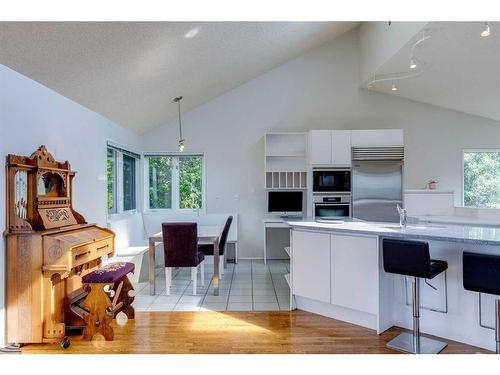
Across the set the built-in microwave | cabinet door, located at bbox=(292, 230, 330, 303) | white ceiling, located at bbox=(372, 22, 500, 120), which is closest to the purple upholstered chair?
cabinet door, located at bbox=(292, 230, 330, 303)

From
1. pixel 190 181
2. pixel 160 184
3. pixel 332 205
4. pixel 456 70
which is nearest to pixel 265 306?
pixel 332 205

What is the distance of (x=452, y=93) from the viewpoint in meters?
4.99

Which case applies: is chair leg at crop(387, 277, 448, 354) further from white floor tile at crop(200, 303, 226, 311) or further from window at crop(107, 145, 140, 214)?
window at crop(107, 145, 140, 214)

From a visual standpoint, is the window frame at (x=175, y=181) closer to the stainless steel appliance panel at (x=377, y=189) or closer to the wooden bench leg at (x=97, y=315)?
the stainless steel appliance panel at (x=377, y=189)

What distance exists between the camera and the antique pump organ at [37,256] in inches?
94.3

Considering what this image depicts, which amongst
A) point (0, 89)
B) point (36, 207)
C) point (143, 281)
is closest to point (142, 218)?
point (143, 281)

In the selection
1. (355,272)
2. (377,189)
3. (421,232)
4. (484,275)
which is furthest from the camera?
(377,189)

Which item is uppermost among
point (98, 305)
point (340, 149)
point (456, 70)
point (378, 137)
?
point (456, 70)

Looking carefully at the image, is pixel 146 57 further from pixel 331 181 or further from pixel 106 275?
pixel 331 181

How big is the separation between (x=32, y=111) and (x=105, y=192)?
157cm

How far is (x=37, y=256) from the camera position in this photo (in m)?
2.41

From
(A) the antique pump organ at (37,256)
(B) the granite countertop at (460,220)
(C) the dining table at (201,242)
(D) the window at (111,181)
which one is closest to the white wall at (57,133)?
(A) the antique pump organ at (37,256)

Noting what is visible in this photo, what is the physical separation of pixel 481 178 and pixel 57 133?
6.53m

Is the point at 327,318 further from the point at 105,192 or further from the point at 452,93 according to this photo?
the point at 452,93
